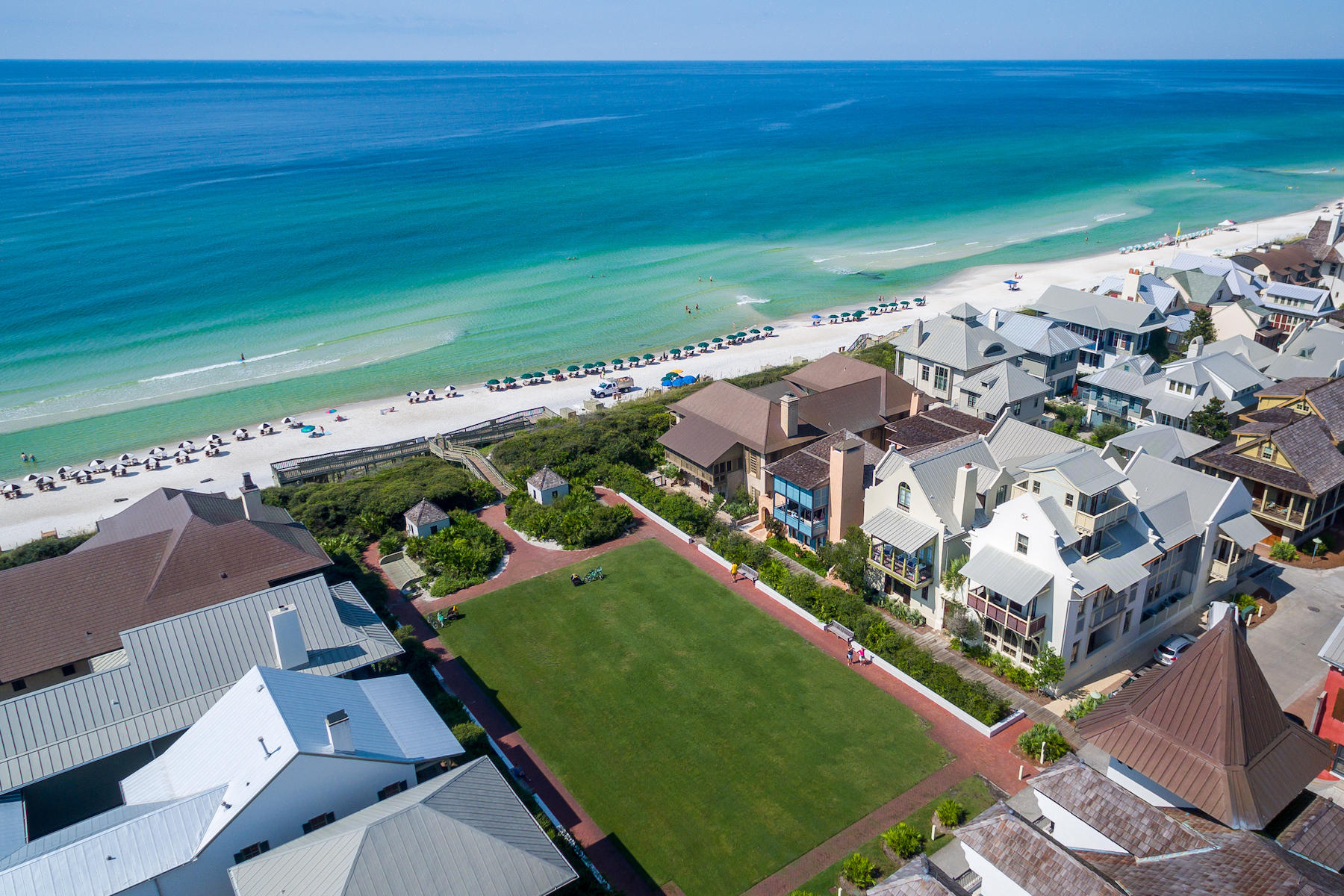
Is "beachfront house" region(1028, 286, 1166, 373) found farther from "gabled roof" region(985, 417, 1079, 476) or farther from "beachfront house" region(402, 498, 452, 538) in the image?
"beachfront house" region(402, 498, 452, 538)

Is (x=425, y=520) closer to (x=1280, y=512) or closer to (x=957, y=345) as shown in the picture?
(x=957, y=345)

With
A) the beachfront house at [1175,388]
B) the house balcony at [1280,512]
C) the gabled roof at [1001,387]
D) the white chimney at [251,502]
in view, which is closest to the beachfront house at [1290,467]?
the house balcony at [1280,512]

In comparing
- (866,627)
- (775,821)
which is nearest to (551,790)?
(775,821)

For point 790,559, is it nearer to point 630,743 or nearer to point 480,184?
point 630,743

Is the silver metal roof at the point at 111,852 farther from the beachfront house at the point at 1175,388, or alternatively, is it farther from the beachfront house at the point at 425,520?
the beachfront house at the point at 1175,388

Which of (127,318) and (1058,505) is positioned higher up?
(1058,505)

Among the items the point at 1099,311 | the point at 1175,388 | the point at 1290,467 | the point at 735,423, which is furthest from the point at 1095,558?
the point at 1099,311

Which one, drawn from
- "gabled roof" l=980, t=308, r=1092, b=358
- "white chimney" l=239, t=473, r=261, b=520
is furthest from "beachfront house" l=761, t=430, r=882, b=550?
"white chimney" l=239, t=473, r=261, b=520
